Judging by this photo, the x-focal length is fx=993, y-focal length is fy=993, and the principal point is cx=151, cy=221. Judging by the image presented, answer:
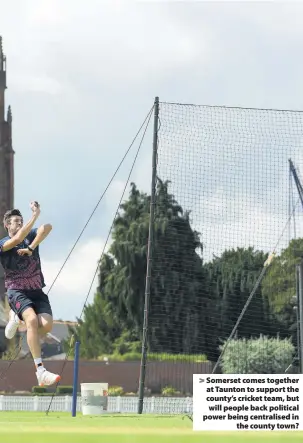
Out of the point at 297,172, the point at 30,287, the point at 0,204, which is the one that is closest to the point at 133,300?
the point at 0,204

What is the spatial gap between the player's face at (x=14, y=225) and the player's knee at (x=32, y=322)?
806mm

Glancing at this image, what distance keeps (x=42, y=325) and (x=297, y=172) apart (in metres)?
13.9

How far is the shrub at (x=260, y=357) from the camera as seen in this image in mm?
41219

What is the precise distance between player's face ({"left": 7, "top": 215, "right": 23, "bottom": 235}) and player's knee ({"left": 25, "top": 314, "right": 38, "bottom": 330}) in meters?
0.81

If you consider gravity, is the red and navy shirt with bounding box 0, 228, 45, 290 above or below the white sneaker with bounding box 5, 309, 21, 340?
above

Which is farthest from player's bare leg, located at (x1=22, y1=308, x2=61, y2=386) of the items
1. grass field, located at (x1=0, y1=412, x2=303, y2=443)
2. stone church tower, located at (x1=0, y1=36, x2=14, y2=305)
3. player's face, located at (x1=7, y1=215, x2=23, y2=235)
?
stone church tower, located at (x1=0, y1=36, x2=14, y2=305)

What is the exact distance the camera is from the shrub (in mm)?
41219

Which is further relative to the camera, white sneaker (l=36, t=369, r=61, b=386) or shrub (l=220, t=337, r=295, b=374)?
shrub (l=220, t=337, r=295, b=374)

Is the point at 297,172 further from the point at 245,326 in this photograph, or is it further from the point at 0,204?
the point at 0,204

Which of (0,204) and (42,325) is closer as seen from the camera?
(42,325)

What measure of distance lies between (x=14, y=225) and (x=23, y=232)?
0.39 meters

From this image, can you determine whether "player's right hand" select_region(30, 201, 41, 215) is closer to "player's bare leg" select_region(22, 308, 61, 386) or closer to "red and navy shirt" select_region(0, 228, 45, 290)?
"red and navy shirt" select_region(0, 228, 45, 290)

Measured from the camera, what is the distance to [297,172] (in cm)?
2194

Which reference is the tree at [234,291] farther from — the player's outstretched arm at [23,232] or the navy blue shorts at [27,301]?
the player's outstretched arm at [23,232]
